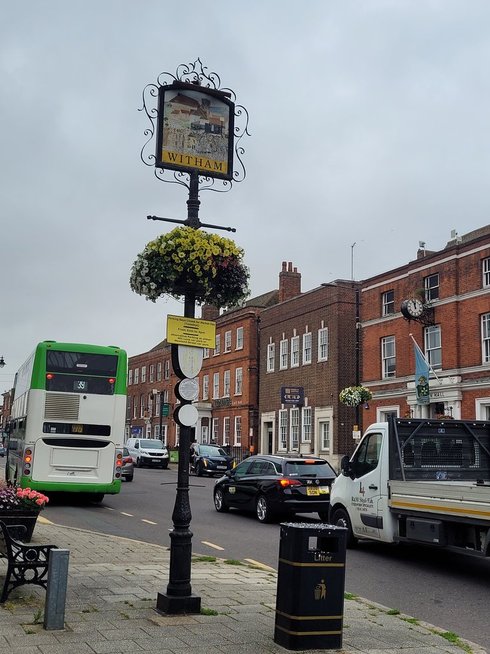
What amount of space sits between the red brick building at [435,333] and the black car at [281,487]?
14405mm

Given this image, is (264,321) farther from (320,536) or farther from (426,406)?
(320,536)

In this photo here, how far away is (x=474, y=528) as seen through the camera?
1017 cm

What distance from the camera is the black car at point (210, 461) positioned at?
39.4 metres

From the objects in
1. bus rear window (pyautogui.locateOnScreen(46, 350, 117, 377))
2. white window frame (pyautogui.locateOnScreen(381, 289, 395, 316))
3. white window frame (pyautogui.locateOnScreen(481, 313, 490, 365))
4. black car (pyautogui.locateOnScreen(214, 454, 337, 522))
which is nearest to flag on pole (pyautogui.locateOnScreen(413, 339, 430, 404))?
white window frame (pyautogui.locateOnScreen(481, 313, 490, 365))

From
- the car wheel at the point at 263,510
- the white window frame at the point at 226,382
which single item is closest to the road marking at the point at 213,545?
the car wheel at the point at 263,510

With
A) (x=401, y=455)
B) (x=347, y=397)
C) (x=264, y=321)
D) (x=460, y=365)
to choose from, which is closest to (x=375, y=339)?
(x=347, y=397)

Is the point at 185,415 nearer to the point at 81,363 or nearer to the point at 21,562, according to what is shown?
the point at 21,562

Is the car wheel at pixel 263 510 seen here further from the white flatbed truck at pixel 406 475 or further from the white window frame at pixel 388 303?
the white window frame at pixel 388 303

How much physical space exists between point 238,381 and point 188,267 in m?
45.8

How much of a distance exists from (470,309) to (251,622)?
2613cm

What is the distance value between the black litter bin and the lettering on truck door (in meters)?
5.83

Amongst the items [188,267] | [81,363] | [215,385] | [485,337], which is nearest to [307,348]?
[215,385]

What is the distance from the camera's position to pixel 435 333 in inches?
1321

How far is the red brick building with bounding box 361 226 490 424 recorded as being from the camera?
30.8 m
